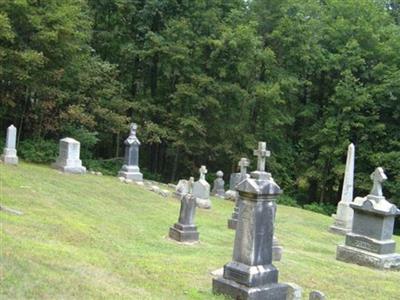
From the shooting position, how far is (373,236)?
13078 millimetres

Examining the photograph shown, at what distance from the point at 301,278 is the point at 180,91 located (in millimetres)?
18324

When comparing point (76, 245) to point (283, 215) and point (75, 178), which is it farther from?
point (283, 215)

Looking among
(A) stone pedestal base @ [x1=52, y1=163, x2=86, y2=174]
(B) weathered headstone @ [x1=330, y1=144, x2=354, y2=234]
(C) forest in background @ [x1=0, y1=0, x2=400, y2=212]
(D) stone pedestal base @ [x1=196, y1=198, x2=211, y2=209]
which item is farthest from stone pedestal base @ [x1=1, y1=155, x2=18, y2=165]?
(B) weathered headstone @ [x1=330, y1=144, x2=354, y2=234]

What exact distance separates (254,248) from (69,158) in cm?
1421

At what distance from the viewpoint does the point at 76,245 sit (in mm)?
9523

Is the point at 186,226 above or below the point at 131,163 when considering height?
below

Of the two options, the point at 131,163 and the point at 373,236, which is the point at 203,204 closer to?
the point at 131,163

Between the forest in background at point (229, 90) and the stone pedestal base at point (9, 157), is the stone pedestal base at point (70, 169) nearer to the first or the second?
the stone pedestal base at point (9, 157)

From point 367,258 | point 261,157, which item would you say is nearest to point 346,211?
point 367,258

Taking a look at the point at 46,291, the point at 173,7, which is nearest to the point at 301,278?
the point at 46,291

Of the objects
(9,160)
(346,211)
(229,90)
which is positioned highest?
(229,90)

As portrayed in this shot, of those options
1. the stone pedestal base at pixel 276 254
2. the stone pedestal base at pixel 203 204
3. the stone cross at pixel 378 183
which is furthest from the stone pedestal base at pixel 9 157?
the stone cross at pixel 378 183

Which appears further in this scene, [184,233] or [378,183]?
[378,183]

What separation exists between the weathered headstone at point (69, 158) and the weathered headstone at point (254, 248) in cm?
1369
